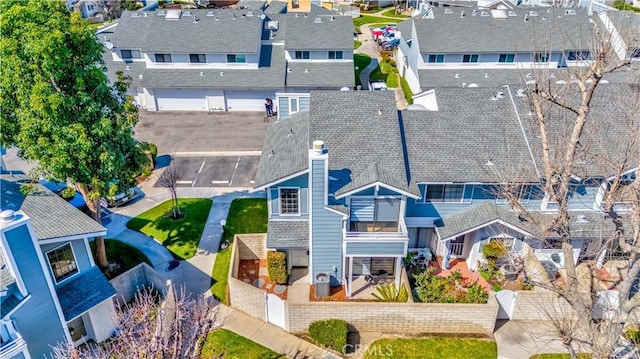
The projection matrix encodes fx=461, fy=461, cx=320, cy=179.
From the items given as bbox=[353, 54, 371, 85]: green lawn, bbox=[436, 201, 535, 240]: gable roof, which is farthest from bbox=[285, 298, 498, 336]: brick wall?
bbox=[353, 54, 371, 85]: green lawn

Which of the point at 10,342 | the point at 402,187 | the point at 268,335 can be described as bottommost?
the point at 268,335

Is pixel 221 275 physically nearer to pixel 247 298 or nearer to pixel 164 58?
pixel 247 298

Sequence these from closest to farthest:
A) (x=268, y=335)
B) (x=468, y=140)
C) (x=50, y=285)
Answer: (x=50, y=285) → (x=268, y=335) → (x=468, y=140)

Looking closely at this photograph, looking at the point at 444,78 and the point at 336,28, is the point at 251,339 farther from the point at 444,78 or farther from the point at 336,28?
the point at 336,28

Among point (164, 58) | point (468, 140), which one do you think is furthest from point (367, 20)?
point (468, 140)

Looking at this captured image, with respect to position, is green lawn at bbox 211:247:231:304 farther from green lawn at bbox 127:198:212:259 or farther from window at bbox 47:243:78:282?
window at bbox 47:243:78:282

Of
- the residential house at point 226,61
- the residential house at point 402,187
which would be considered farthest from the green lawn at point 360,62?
the residential house at point 402,187

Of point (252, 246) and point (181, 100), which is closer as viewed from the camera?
point (252, 246)

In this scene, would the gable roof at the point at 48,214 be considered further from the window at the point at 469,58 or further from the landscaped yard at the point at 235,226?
the window at the point at 469,58

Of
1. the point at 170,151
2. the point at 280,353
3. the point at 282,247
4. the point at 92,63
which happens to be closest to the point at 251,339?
the point at 280,353
